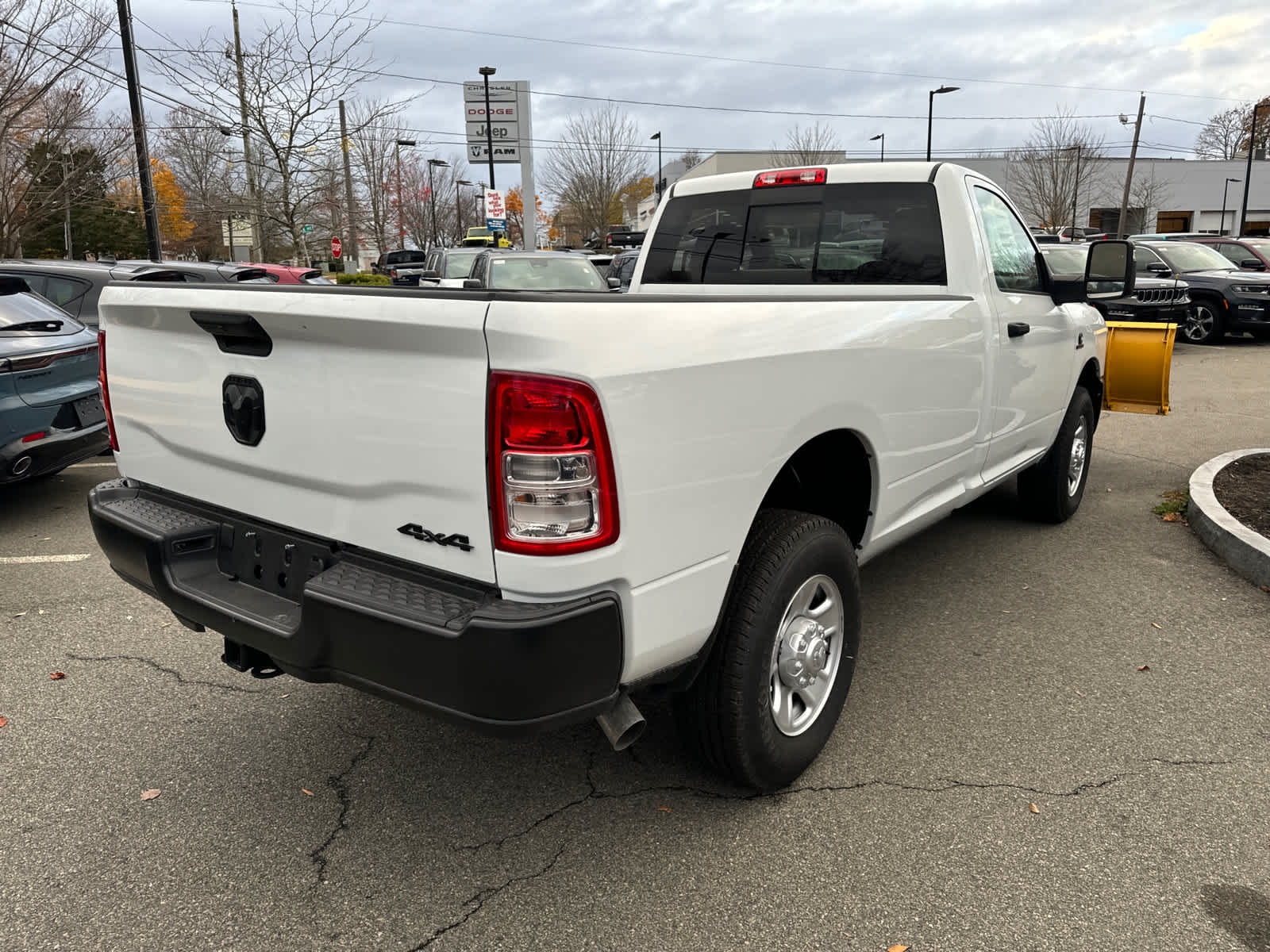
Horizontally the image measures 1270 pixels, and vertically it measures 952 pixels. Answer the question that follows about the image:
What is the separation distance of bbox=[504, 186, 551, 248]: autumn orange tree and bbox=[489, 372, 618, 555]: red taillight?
65809 millimetres

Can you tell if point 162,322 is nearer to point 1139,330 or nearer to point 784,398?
point 784,398

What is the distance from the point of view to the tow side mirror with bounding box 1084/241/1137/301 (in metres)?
4.63

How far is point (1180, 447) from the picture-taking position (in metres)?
7.78

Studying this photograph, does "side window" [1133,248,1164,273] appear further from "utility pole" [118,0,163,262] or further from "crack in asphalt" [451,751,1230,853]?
"utility pole" [118,0,163,262]

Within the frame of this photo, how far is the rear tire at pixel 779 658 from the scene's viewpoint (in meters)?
2.53

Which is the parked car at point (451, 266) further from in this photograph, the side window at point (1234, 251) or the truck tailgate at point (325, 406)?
the side window at point (1234, 251)

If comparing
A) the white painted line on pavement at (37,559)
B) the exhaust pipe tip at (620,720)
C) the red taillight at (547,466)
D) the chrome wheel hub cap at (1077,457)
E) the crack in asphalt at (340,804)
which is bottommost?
the crack in asphalt at (340,804)

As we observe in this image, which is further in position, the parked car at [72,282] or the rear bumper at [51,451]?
the parked car at [72,282]

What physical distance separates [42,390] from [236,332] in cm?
421

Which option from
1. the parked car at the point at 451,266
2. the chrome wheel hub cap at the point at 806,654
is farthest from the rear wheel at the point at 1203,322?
the chrome wheel hub cap at the point at 806,654

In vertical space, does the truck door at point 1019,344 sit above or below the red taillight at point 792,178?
below

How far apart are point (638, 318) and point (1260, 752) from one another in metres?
2.65

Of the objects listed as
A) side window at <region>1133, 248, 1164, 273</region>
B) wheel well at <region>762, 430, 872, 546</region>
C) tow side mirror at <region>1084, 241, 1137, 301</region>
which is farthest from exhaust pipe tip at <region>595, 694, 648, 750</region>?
side window at <region>1133, 248, 1164, 273</region>

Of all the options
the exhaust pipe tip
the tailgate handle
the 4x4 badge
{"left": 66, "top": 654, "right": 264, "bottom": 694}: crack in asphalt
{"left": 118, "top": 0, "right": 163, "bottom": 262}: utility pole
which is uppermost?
{"left": 118, "top": 0, "right": 163, "bottom": 262}: utility pole
